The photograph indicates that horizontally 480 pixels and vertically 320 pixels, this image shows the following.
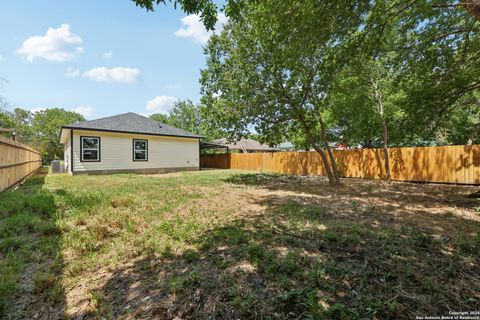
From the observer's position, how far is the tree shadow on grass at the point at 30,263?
1938 millimetres

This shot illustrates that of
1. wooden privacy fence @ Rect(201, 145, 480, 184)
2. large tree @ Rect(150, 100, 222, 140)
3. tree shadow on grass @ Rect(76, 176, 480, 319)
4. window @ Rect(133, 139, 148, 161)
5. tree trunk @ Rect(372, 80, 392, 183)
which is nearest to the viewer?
tree shadow on grass @ Rect(76, 176, 480, 319)

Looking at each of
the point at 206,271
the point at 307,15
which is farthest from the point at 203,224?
the point at 307,15

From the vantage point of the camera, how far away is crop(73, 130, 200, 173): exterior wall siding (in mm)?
11781

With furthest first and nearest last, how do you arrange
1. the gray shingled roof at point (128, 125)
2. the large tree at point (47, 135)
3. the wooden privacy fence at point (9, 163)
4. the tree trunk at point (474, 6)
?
the large tree at point (47, 135) < the gray shingled roof at point (128, 125) < the wooden privacy fence at point (9, 163) < the tree trunk at point (474, 6)

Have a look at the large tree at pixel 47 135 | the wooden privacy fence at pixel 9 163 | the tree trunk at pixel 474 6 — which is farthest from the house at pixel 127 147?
the large tree at pixel 47 135

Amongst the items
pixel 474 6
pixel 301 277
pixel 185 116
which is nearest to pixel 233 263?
pixel 301 277

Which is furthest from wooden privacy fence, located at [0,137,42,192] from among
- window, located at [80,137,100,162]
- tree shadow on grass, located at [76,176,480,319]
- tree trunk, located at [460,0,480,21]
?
tree trunk, located at [460,0,480,21]

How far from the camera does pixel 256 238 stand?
315cm

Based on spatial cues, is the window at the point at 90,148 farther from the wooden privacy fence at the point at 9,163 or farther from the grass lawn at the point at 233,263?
the grass lawn at the point at 233,263

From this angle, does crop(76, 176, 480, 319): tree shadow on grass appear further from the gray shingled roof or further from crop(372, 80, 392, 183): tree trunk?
the gray shingled roof

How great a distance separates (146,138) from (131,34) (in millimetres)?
7294

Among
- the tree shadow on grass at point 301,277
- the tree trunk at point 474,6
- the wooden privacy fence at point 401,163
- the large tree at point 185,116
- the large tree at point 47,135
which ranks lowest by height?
the tree shadow on grass at point 301,277

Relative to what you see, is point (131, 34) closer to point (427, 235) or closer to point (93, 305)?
point (93, 305)

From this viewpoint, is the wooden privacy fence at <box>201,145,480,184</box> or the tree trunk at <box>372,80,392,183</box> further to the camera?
the tree trunk at <box>372,80,392,183</box>
